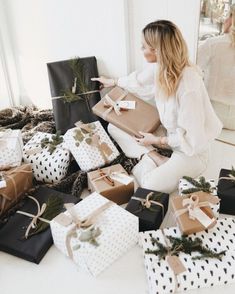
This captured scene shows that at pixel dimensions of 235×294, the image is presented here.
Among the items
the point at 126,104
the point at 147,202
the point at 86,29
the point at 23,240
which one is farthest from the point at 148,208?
the point at 86,29

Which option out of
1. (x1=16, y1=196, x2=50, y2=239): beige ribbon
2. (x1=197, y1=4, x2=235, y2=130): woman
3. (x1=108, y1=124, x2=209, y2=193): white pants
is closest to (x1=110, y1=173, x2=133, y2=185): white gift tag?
(x1=108, y1=124, x2=209, y2=193): white pants

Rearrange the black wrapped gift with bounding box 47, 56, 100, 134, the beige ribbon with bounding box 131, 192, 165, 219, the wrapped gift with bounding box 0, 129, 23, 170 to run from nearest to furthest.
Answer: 1. the beige ribbon with bounding box 131, 192, 165, 219
2. the wrapped gift with bounding box 0, 129, 23, 170
3. the black wrapped gift with bounding box 47, 56, 100, 134

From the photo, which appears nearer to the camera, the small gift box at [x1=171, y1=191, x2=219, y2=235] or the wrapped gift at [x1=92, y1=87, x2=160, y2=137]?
the small gift box at [x1=171, y1=191, x2=219, y2=235]

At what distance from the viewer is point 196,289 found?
1188mm

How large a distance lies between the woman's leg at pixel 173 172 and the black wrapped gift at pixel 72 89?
0.63 meters

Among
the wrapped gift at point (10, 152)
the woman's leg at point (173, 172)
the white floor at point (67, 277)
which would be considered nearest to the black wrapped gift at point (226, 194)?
the woman's leg at point (173, 172)

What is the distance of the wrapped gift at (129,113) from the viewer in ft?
5.89

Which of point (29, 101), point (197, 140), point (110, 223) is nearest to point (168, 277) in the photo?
point (110, 223)

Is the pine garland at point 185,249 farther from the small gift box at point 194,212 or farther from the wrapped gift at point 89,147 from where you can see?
the wrapped gift at point 89,147

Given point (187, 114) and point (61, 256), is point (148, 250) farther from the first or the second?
point (187, 114)

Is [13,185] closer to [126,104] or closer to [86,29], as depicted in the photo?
[126,104]

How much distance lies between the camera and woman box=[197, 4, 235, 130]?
181 centimetres

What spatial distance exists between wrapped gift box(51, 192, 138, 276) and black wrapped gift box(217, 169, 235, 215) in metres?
0.45

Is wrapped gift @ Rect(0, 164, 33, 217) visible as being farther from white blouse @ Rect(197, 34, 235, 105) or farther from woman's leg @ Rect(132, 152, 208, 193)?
white blouse @ Rect(197, 34, 235, 105)
